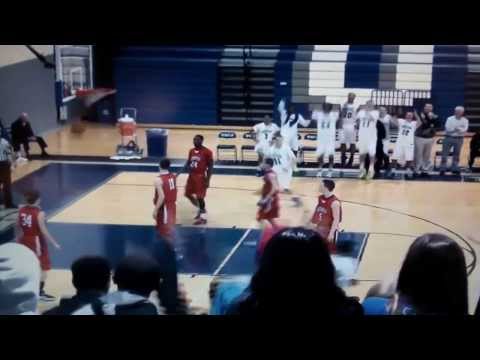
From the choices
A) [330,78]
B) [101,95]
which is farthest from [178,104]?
[330,78]

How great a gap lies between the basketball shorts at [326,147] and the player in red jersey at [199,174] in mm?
3806

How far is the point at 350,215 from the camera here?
38.9 ft

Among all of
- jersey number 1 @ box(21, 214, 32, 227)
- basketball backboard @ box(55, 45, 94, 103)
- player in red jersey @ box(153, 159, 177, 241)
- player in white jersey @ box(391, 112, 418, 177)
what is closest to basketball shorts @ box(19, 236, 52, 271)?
jersey number 1 @ box(21, 214, 32, 227)

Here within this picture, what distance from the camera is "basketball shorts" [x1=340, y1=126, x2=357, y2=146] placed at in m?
15.0

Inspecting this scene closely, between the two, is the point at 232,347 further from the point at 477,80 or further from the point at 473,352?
the point at 477,80

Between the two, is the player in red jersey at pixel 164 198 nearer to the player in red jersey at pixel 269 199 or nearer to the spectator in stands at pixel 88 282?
the player in red jersey at pixel 269 199

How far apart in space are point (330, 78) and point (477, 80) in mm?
3331

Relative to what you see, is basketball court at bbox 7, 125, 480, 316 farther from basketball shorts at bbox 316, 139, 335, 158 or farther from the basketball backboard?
the basketball backboard

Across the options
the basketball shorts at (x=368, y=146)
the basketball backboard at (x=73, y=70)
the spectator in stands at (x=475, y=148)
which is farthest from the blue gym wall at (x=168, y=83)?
the spectator in stands at (x=475, y=148)

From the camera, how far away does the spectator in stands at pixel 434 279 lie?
2.94 m

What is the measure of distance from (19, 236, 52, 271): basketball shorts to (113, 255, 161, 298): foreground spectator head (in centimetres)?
464

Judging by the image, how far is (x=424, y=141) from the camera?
14500 millimetres

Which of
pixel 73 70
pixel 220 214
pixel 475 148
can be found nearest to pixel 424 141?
pixel 475 148
